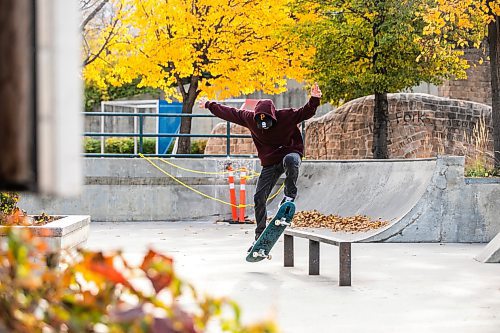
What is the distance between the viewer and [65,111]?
1.93 meters

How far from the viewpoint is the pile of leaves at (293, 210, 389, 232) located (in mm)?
16469

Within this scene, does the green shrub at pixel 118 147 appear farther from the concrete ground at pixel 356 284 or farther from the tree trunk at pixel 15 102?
the tree trunk at pixel 15 102

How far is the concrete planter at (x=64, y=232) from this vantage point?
31.2ft

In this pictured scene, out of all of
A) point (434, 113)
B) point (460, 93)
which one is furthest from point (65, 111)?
point (460, 93)

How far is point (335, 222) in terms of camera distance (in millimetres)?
17469

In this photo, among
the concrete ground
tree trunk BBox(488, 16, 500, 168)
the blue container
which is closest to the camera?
the concrete ground

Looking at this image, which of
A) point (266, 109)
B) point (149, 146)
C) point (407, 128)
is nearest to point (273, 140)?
point (266, 109)

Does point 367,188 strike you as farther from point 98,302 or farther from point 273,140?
Result: point 98,302

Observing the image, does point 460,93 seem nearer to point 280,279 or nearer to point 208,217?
point 208,217

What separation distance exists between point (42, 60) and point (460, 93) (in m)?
32.1

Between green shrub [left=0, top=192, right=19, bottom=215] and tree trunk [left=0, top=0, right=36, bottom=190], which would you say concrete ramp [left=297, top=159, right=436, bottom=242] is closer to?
green shrub [left=0, top=192, right=19, bottom=215]

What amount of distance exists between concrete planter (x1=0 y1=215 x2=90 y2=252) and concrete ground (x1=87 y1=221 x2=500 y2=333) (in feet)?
3.37

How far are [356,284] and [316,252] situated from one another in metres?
0.99

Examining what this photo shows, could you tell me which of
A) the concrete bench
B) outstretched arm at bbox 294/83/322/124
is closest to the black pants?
outstretched arm at bbox 294/83/322/124
